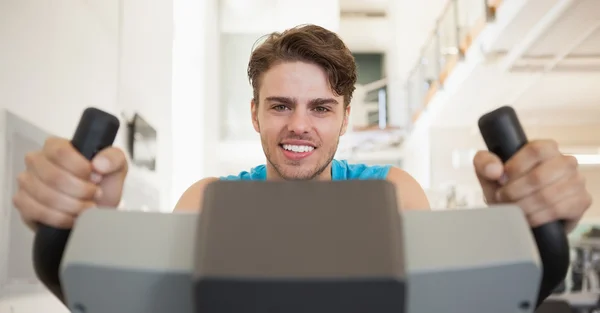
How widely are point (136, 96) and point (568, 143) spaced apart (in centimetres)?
647

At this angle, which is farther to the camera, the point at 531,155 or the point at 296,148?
the point at 296,148

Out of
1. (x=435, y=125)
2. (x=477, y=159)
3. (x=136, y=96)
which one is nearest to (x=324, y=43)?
(x=477, y=159)

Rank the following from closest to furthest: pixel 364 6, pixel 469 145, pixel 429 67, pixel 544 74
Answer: pixel 544 74 < pixel 469 145 < pixel 429 67 < pixel 364 6

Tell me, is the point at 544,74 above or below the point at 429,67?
below

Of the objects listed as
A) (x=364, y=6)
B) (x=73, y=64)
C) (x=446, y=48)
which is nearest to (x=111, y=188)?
(x=73, y=64)

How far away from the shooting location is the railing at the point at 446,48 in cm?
562

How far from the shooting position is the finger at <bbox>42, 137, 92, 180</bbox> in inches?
26.9

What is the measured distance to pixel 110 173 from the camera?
74 cm

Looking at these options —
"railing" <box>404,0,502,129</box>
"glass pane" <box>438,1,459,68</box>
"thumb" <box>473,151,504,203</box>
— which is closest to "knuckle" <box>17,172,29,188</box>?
"thumb" <box>473,151,504,203</box>

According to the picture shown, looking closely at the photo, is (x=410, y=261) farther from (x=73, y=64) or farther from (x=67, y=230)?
(x=73, y=64)

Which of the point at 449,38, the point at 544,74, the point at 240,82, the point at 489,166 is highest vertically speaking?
the point at 449,38

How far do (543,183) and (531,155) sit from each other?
0.12 ft

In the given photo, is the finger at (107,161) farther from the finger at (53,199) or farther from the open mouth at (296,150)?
the open mouth at (296,150)

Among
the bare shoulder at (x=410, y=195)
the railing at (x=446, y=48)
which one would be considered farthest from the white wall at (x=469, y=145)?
the bare shoulder at (x=410, y=195)
